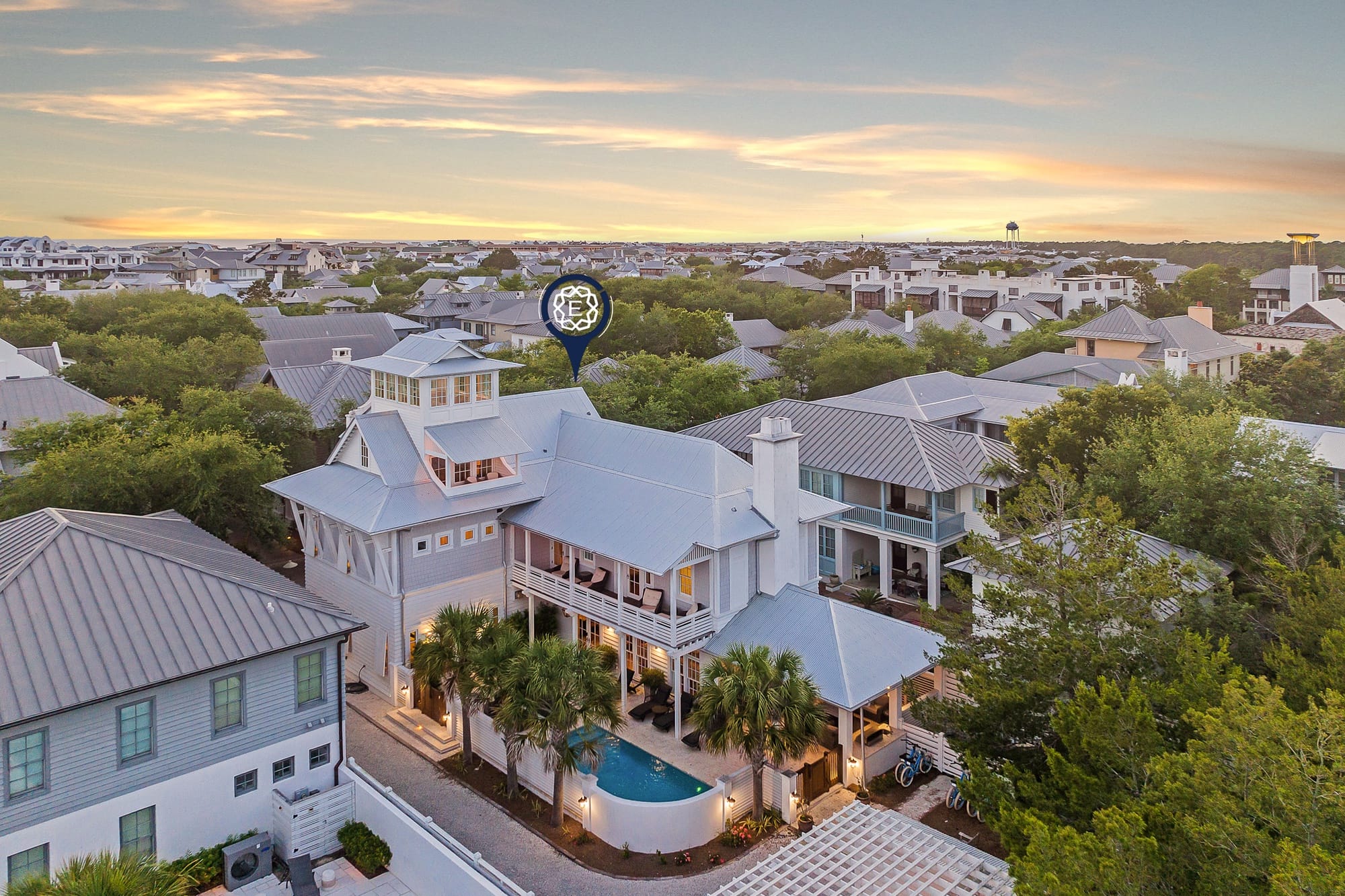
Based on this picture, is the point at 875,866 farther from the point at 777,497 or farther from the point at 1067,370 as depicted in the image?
the point at 1067,370

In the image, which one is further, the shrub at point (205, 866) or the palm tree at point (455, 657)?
the palm tree at point (455, 657)

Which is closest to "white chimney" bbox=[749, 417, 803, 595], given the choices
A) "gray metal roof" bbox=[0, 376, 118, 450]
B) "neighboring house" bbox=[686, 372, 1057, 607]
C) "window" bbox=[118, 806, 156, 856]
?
"neighboring house" bbox=[686, 372, 1057, 607]

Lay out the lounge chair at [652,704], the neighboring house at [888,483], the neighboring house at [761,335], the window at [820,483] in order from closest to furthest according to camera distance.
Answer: the lounge chair at [652,704], the neighboring house at [888,483], the window at [820,483], the neighboring house at [761,335]

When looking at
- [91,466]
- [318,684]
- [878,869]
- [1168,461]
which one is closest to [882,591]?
[1168,461]

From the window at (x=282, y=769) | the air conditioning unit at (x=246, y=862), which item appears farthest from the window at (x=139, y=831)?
the window at (x=282, y=769)

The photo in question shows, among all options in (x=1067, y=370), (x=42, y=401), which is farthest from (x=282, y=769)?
(x=1067, y=370)

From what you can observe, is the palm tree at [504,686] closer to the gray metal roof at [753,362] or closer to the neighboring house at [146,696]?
the neighboring house at [146,696]

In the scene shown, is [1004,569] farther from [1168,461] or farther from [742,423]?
[742,423]
